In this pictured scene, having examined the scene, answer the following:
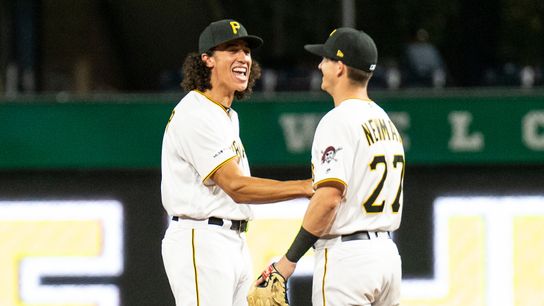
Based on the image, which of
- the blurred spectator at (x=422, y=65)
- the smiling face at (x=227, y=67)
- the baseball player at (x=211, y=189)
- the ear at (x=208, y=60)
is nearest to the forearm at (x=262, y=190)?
the baseball player at (x=211, y=189)

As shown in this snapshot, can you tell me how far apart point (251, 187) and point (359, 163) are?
60cm

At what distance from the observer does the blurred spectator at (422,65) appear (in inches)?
373

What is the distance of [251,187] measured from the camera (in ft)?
13.9

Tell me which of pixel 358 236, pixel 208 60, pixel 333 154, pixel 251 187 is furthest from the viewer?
pixel 208 60

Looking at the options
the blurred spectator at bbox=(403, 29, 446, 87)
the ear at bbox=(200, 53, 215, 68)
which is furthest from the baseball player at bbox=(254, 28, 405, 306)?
the blurred spectator at bbox=(403, 29, 446, 87)

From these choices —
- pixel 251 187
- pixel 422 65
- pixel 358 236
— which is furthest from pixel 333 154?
pixel 422 65

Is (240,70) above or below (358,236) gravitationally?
above

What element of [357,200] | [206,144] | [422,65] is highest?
[422,65]

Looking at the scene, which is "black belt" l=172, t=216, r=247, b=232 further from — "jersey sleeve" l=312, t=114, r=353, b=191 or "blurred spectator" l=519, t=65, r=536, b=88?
"blurred spectator" l=519, t=65, r=536, b=88

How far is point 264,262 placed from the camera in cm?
589

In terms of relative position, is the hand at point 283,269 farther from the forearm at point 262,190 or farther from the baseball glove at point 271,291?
the forearm at point 262,190

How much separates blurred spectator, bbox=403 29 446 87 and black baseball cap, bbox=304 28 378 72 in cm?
548

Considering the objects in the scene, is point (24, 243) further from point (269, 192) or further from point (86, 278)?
point (269, 192)

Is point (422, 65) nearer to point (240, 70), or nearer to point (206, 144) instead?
point (240, 70)
